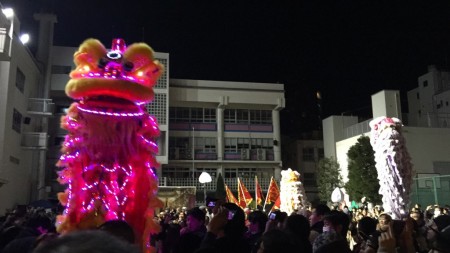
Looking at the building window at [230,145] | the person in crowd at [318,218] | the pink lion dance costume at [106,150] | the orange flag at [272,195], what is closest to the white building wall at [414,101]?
the building window at [230,145]

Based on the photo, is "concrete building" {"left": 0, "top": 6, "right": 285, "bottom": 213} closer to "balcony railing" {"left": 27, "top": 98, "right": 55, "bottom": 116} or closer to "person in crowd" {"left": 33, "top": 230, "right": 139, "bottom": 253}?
"balcony railing" {"left": 27, "top": 98, "right": 55, "bottom": 116}

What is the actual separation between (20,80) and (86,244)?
28.2 m

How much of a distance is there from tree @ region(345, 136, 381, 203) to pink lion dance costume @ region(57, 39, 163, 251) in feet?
78.0

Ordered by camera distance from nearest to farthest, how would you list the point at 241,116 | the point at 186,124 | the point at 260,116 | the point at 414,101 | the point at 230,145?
the point at 186,124, the point at 230,145, the point at 241,116, the point at 260,116, the point at 414,101

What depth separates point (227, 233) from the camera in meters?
4.36

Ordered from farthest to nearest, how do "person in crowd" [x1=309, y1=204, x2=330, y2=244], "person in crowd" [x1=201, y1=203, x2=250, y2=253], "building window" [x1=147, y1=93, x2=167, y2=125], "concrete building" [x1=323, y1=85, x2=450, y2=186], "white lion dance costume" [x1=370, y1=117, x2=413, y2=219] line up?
"building window" [x1=147, y1=93, x2=167, y2=125]
"concrete building" [x1=323, y1=85, x2=450, y2=186]
"white lion dance costume" [x1=370, y1=117, x2=413, y2=219]
"person in crowd" [x1=309, y1=204, x2=330, y2=244]
"person in crowd" [x1=201, y1=203, x2=250, y2=253]

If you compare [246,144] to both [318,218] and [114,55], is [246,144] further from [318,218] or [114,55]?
[318,218]

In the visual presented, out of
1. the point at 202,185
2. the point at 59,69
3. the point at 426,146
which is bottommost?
the point at 202,185

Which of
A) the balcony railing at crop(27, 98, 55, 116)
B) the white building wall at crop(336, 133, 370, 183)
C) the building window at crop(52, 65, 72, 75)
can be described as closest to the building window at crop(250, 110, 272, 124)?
the white building wall at crop(336, 133, 370, 183)

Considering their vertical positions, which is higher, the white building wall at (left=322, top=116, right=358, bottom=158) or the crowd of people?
the white building wall at (left=322, top=116, right=358, bottom=158)

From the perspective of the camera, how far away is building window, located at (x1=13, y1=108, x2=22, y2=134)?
2547cm

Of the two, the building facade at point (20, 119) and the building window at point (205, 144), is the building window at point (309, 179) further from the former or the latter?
the building facade at point (20, 119)

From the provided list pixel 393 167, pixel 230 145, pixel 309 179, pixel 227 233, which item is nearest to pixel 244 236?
pixel 227 233

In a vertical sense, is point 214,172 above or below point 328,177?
above
